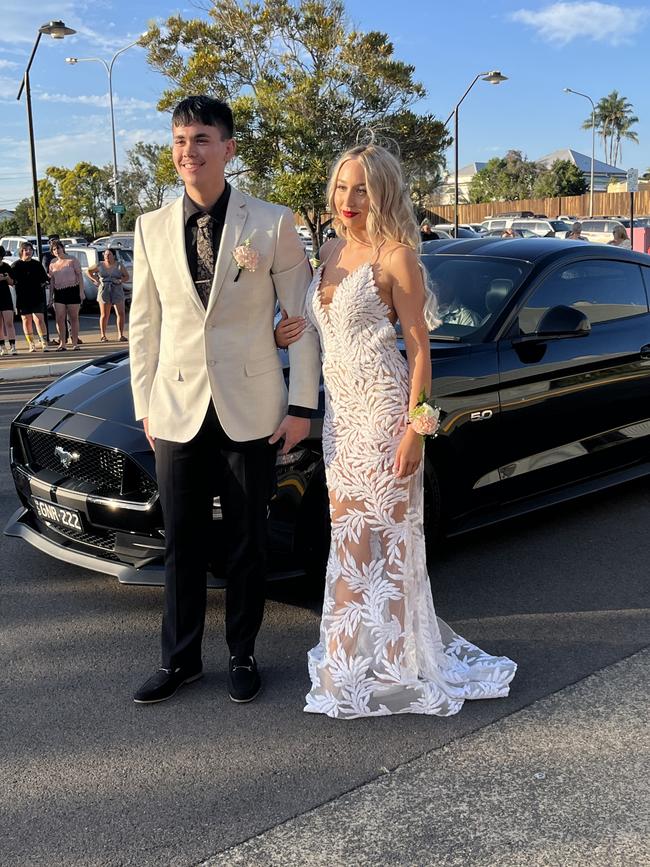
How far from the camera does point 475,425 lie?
13.5ft

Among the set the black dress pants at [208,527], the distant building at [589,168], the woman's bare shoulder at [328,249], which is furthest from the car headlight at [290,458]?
the distant building at [589,168]

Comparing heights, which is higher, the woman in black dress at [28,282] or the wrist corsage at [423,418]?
the woman in black dress at [28,282]

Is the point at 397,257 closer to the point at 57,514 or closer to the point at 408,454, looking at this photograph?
the point at 408,454

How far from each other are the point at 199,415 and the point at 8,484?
135 inches

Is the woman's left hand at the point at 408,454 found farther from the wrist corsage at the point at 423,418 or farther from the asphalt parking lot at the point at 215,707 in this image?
the asphalt parking lot at the point at 215,707

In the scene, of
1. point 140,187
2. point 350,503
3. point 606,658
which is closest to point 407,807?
point 350,503

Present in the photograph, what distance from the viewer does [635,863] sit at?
7.30ft

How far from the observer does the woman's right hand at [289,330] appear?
2986 mm

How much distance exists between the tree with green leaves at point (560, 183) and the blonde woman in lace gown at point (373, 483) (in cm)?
6458

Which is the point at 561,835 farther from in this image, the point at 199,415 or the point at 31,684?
the point at 31,684

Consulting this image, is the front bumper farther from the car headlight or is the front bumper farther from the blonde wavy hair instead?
the blonde wavy hair

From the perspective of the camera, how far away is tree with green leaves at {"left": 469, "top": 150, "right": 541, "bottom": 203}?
68.2 metres

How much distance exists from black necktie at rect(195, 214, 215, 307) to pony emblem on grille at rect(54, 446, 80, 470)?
1211 millimetres

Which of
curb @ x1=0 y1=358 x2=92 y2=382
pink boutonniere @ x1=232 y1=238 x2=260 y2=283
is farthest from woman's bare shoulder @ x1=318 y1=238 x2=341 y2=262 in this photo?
curb @ x1=0 y1=358 x2=92 y2=382
